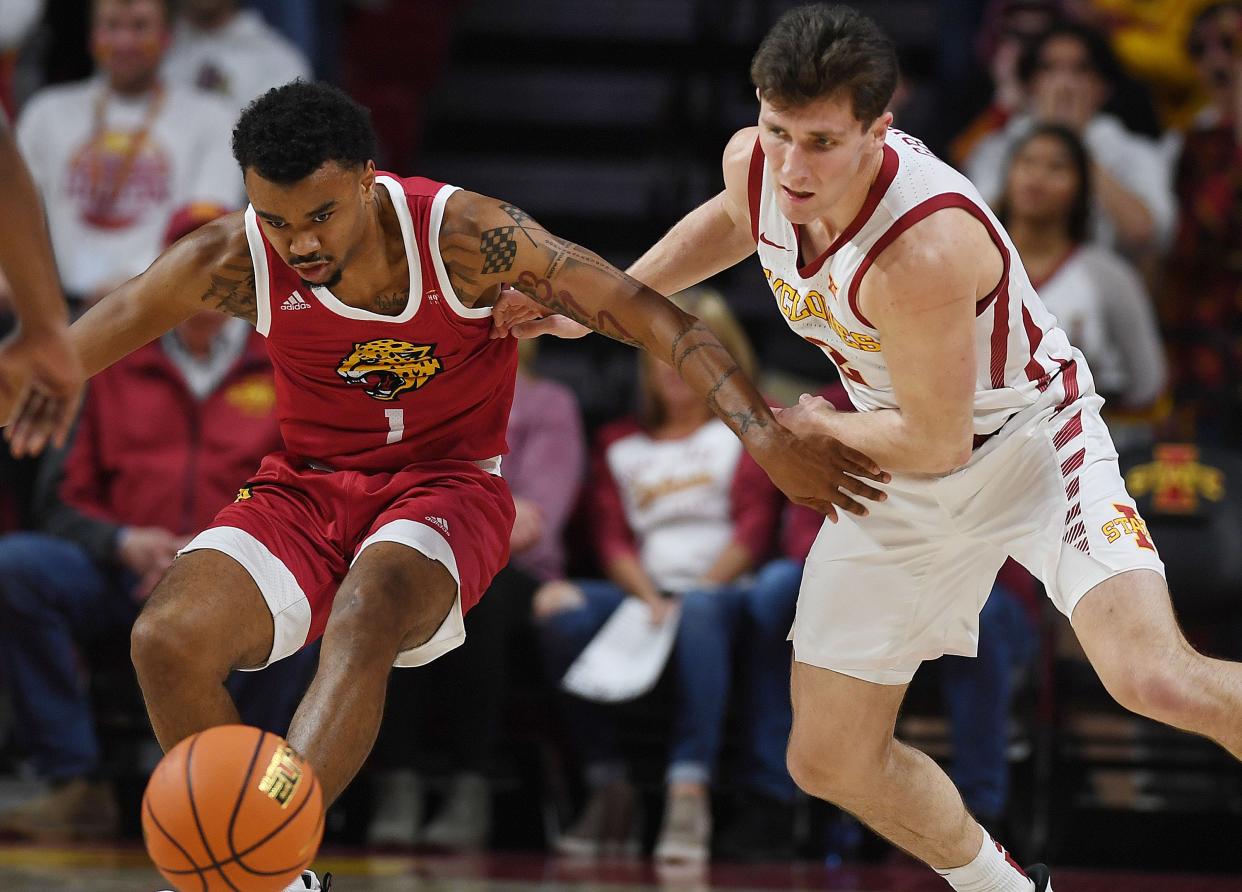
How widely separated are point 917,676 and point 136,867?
274cm

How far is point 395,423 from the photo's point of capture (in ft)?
14.8

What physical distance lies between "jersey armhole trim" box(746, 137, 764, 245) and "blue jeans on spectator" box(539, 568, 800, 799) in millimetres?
2243

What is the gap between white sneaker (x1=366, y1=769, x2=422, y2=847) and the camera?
6.23 metres

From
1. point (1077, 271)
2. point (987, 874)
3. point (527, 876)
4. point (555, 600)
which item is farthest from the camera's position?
point (1077, 271)

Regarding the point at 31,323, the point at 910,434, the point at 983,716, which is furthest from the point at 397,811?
the point at 31,323

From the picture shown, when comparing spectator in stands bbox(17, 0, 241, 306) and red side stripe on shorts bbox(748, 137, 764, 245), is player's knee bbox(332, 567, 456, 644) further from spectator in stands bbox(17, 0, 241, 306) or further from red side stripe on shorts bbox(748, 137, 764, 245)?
spectator in stands bbox(17, 0, 241, 306)

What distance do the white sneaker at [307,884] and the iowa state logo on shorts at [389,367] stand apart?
1180 millimetres

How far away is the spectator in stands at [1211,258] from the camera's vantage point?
7.22 m

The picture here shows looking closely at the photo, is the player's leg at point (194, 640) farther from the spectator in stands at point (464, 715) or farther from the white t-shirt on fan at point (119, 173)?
the white t-shirt on fan at point (119, 173)

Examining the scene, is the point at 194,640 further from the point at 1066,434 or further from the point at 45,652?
the point at 45,652

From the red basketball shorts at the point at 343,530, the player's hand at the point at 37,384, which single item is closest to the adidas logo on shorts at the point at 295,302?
the red basketball shorts at the point at 343,530

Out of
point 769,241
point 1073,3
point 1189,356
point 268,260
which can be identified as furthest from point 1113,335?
point 268,260

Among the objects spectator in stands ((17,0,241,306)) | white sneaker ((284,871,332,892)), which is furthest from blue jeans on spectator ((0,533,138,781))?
white sneaker ((284,871,332,892))

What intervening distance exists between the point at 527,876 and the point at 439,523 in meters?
1.81
